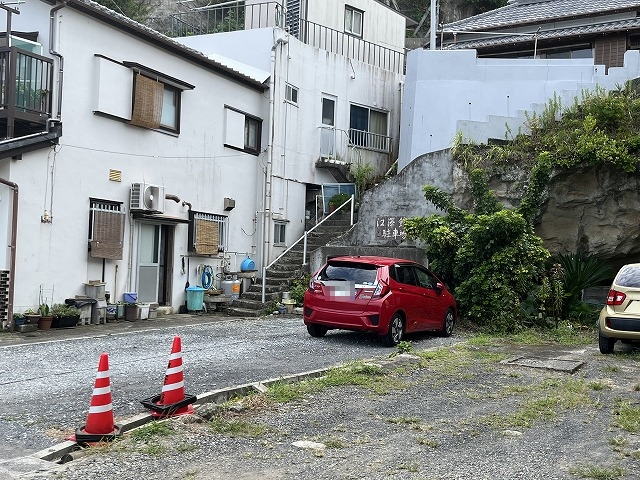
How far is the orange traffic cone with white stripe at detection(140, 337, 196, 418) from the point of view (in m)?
6.61

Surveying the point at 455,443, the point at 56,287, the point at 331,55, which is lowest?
the point at 455,443

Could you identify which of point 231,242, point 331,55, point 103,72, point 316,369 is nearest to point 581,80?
point 331,55

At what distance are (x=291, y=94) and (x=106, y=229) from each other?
8115 millimetres

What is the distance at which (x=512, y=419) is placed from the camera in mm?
7016

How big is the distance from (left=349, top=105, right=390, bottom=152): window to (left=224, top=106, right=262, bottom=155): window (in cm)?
434

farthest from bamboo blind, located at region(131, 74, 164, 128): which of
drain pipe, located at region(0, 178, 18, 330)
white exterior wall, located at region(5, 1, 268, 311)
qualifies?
drain pipe, located at region(0, 178, 18, 330)

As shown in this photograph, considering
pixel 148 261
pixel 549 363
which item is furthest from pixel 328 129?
pixel 549 363

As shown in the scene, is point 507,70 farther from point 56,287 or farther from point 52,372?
point 52,372

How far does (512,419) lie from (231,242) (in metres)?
Result: 13.2

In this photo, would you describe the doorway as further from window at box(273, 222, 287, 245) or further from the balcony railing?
the balcony railing

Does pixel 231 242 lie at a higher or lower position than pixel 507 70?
lower

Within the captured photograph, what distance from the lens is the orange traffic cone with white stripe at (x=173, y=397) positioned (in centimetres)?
661

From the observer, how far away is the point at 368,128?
2431 cm

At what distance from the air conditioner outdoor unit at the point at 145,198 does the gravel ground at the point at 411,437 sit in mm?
8524
